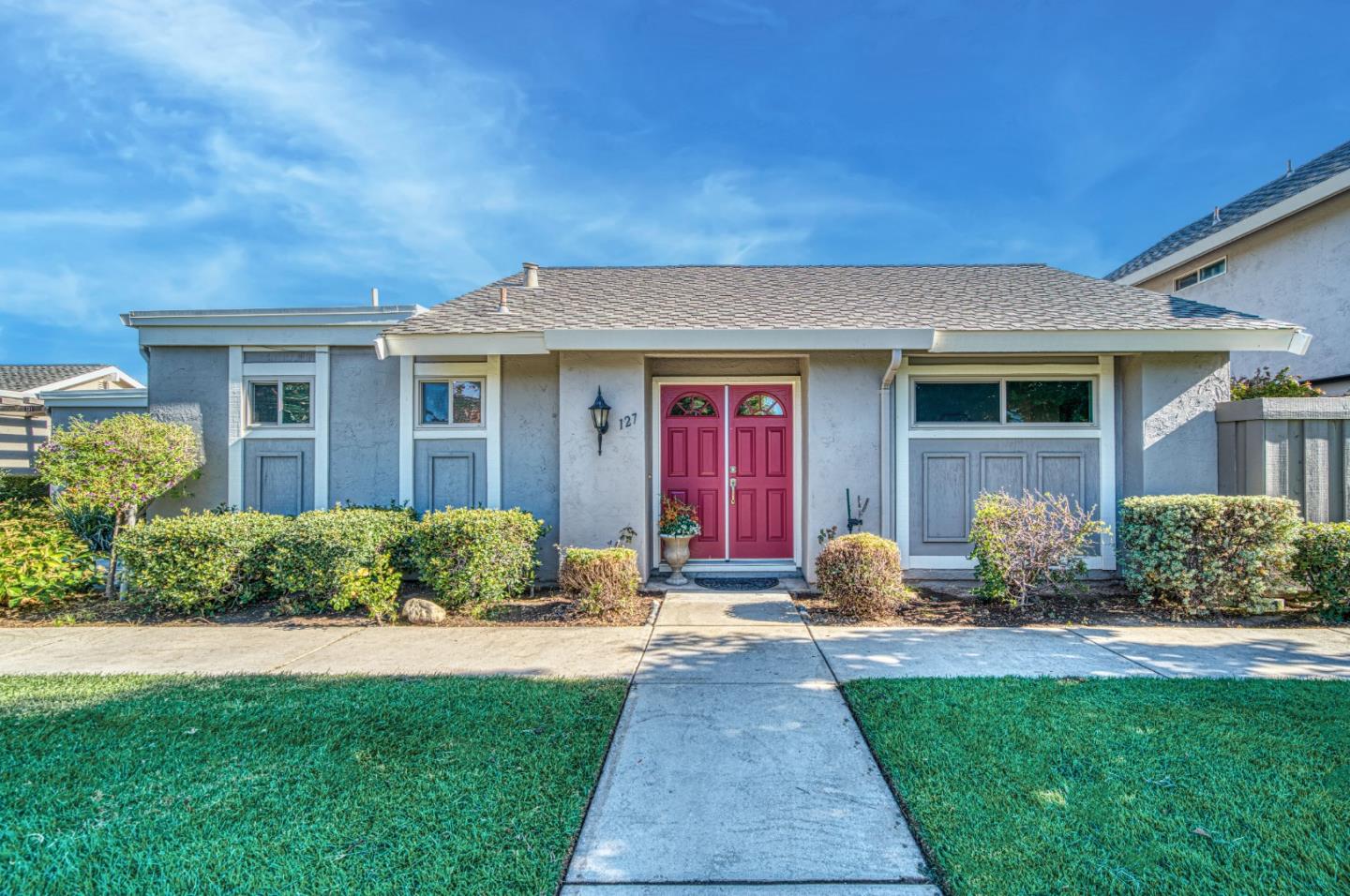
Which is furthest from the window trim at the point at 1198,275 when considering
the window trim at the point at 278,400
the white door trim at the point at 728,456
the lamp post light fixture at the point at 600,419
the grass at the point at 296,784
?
the window trim at the point at 278,400

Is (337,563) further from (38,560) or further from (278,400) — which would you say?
(38,560)

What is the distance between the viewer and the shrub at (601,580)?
5785mm

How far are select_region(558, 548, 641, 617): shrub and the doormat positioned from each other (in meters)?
1.47

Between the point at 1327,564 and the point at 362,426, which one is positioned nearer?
the point at 1327,564

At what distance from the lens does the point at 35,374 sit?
1570 centimetres

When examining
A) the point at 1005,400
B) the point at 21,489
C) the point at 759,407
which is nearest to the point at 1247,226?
the point at 1005,400

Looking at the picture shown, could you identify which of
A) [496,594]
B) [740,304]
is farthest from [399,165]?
[496,594]

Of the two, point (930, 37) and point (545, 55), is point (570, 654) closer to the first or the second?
point (545, 55)

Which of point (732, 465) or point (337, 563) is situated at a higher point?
point (732, 465)

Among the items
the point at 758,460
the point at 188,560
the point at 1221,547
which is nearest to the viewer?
the point at 1221,547

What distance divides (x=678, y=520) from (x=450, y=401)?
10.7 ft

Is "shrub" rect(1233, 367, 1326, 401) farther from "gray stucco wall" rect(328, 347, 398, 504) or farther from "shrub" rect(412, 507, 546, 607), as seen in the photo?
"gray stucco wall" rect(328, 347, 398, 504)

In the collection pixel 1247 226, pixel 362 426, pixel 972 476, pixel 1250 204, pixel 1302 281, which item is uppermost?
pixel 1250 204

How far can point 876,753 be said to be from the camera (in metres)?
3.03
